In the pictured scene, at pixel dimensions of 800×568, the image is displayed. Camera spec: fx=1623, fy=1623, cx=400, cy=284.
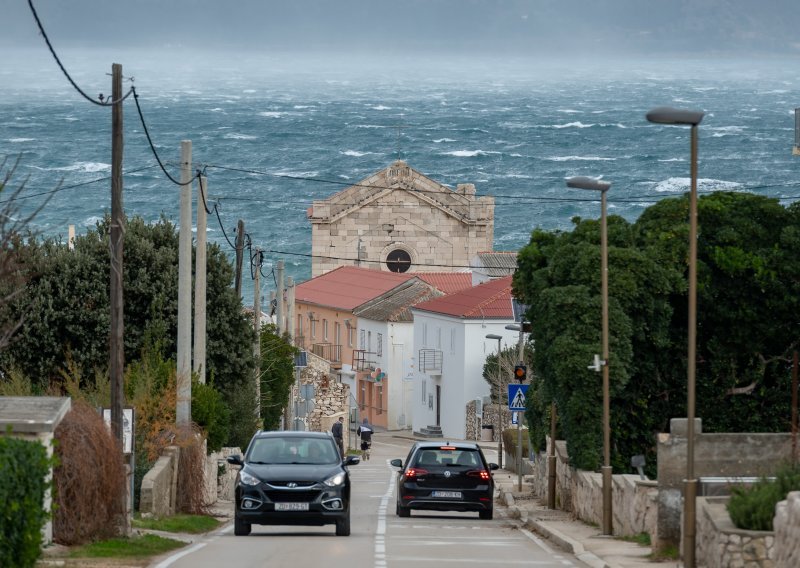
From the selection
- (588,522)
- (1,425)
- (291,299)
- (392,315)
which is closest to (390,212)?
(392,315)

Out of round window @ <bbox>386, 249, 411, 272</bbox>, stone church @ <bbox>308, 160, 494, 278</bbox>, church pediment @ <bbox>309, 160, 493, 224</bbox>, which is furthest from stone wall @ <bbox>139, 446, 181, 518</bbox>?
round window @ <bbox>386, 249, 411, 272</bbox>

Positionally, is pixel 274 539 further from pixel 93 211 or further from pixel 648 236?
pixel 93 211

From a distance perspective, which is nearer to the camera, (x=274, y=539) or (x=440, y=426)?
(x=274, y=539)

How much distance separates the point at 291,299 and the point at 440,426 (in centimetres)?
2046

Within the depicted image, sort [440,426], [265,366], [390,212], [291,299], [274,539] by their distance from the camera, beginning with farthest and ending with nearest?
1. [390,212]
2. [440,426]
3. [291,299]
4. [265,366]
5. [274,539]

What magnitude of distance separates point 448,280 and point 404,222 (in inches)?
308

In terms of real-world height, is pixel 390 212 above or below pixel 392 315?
above

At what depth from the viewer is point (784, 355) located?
37.9 metres

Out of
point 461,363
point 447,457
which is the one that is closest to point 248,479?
point 447,457

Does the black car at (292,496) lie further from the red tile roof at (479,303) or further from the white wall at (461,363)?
the red tile roof at (479,303)

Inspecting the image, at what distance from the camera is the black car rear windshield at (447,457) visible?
104 ft

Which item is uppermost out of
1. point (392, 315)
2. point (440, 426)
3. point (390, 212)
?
point (390, 212)

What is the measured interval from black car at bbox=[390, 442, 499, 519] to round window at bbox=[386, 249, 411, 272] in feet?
274

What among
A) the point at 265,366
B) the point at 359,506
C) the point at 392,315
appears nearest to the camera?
the point at 359,506
